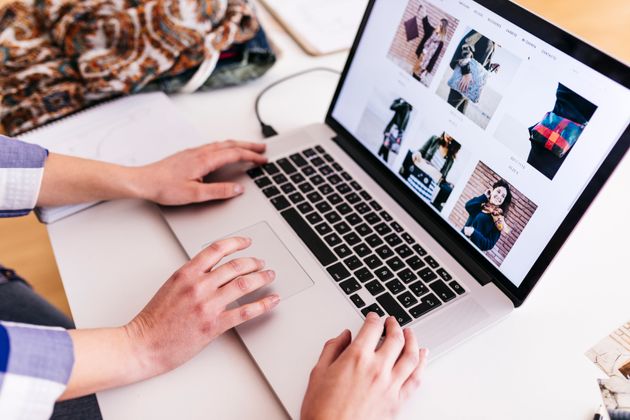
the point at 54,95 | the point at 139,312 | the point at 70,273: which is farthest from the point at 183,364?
the point at 54,95

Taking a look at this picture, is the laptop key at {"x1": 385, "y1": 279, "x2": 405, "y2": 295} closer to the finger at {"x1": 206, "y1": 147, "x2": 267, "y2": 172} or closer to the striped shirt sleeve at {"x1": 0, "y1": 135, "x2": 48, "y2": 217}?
the finger at {"x1": 206, "y1": 147, "x2": 267, "y2": 172}

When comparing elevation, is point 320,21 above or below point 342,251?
above

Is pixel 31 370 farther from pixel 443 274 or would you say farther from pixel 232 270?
pixel 443 274

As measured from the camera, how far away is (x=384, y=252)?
59 centimetres

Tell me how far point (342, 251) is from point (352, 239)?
24 millimetres

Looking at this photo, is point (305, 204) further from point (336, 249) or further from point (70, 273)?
point (70, 273)

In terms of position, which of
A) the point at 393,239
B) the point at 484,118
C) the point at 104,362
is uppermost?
the point at 484,118

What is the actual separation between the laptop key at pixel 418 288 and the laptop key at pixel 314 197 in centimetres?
18

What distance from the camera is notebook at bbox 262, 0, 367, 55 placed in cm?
98

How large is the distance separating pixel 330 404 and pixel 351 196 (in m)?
0.30

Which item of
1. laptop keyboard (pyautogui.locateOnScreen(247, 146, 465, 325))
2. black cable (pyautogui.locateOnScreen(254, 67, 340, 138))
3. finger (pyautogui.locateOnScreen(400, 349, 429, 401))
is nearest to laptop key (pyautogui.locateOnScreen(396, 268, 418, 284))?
laptop keyboard (pyautogui.locateOnScreen(247, 146, 465, 325))

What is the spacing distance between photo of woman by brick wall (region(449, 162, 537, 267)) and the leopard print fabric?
1.67ft

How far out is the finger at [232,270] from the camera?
528 millimetres

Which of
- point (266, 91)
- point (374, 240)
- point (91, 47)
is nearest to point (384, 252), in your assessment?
point (374, 240)
